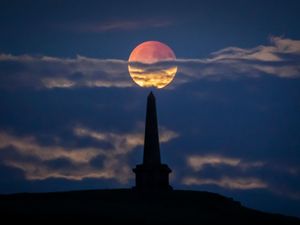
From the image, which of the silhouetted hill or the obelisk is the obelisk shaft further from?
the silhouetted hill

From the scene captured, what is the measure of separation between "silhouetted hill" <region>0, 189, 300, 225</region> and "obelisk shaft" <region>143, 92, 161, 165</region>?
7.29ft

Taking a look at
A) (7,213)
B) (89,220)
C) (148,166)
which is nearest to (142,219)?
(89,220)

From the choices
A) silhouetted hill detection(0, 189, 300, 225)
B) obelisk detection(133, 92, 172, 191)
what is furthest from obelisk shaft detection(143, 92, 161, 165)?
silhouetted hill detection(0, 189, 300, 225)

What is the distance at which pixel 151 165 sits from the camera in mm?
39312

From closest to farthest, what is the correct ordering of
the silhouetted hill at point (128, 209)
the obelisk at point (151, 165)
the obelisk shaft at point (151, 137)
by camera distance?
the silhouetted hill at point (128, 209) → the obelisk at point (151, 165) → the obelisk shaft at point (151, 137)

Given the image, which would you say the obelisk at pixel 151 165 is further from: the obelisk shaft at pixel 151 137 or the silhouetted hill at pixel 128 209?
the silhouetted hill at pixel 128 209

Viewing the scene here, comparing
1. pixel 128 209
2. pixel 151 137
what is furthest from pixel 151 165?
pixel 128 209

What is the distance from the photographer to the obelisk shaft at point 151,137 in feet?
130

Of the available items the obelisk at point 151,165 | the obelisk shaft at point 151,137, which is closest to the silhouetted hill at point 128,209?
the obelisk at point 151,165

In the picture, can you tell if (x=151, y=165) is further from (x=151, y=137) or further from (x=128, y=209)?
(x=128, y=209)

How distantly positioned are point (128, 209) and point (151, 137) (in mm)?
8108

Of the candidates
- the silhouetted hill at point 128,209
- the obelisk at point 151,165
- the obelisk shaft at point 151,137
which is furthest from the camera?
the obelisk shaft at point 151,137

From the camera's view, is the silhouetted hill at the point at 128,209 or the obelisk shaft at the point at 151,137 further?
the obelisk shaft at the point at 151,137

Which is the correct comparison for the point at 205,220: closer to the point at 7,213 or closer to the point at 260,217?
the point at 260,217
